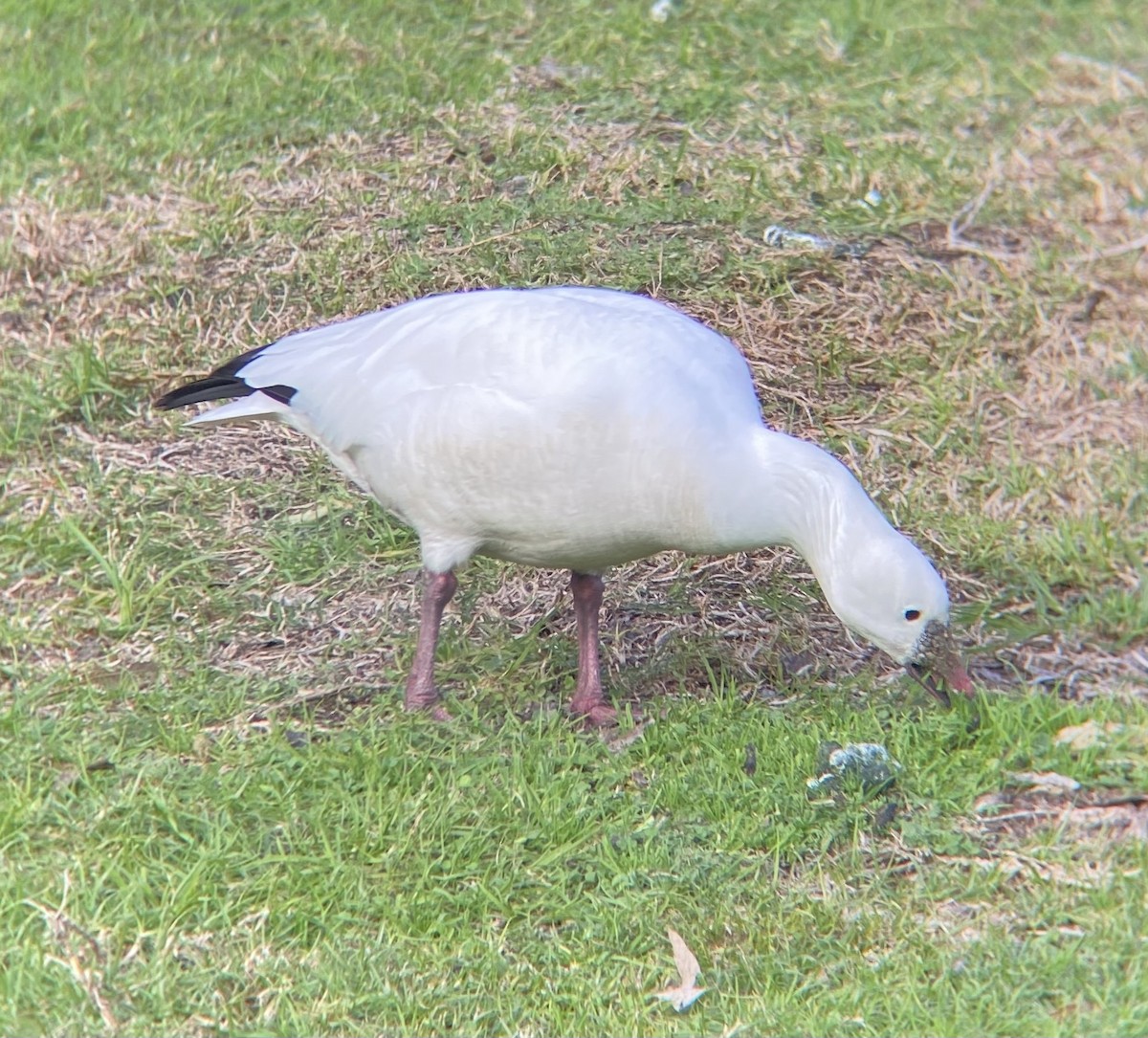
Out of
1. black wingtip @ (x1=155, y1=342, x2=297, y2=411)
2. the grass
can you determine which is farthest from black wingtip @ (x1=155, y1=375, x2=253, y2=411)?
the grass

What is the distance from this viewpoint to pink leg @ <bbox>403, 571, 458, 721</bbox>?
3939mm

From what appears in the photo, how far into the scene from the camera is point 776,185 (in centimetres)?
566

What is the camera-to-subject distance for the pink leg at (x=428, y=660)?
3939mm

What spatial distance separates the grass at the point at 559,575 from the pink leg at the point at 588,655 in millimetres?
83

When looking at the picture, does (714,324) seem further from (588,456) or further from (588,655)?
(588,456)

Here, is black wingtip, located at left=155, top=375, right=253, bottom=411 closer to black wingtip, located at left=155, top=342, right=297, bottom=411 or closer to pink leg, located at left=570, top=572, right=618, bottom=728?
black wingtip, located at left=155, top=342, right=297, bottom=411

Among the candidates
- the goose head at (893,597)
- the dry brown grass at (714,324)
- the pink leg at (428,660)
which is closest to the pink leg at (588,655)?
the dry brown grass at (714,324)

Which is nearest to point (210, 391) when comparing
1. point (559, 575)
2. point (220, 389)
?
point (220, 389)

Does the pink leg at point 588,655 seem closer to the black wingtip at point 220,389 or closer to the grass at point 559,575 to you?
the grass at point 559,575

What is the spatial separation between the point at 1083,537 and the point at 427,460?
212 centimetres

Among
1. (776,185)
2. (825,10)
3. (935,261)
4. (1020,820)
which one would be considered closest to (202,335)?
(776,185)

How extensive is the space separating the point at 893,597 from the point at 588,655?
0.93 meters

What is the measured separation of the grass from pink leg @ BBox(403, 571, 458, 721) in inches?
2.8

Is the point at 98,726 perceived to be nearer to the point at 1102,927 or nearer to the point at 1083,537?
the point at 1102,927
